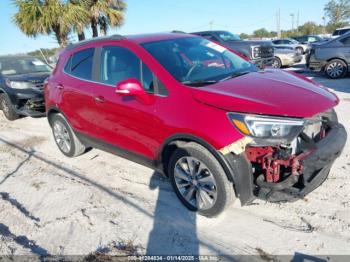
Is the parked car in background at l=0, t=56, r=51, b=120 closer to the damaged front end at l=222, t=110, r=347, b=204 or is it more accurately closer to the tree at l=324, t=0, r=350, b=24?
the damaged front end at l=222, t=110, r=347, b=204

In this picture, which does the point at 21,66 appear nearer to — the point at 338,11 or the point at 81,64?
the point at 81,64

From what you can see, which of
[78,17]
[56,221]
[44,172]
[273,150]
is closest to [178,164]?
[273,150]

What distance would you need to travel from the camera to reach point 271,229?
9.70ft

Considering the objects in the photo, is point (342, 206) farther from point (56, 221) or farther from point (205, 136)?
point (56, 221)

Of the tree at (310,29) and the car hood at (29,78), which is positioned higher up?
the car hood at (29,78)

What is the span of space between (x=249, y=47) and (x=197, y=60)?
9317 mm

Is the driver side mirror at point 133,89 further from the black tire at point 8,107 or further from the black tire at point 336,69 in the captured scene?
the black tire at point 336,69

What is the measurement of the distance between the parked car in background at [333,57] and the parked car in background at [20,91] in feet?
27.1

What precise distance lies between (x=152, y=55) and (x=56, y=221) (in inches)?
81.0

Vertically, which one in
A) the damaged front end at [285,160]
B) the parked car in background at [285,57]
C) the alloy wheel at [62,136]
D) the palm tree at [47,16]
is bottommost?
the parked car in background at [285,57]

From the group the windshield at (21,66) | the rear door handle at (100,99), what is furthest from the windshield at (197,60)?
the windshield at (21,66)

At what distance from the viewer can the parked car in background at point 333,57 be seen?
9.90 meters

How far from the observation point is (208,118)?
282 cm

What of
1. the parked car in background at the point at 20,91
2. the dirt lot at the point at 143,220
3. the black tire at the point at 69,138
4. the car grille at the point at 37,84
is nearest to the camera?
→ the dirt lot at the point at 143,220
